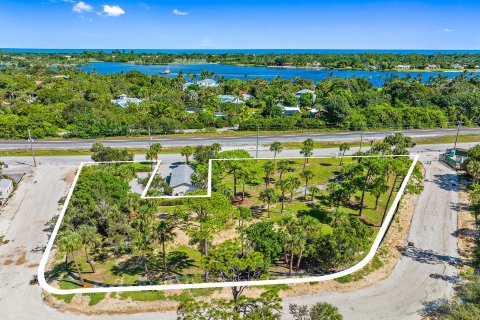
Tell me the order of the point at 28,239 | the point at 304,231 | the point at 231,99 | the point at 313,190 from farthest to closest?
the point at 231,99 < the point at 313,190 < the point at 28,239 < the point at 304,231

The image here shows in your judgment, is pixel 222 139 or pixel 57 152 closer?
pixel 57 152

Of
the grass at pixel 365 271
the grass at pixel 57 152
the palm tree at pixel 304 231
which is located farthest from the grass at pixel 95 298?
the grass at pixel 57 152

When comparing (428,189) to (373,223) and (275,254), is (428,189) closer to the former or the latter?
(373,223)

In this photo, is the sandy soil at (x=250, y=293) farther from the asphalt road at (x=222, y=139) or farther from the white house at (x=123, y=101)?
the white house at (x=123, y=101)

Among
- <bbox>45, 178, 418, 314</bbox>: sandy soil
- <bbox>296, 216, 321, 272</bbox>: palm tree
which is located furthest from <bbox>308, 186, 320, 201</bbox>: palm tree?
<bbox>296, 216, 321, 272</bbox>: palm tree

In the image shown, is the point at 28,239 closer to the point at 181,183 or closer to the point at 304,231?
the point at 181,183

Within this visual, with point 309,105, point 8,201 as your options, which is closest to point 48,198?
point 8,201

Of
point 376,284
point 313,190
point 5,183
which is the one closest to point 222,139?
point 313,190
